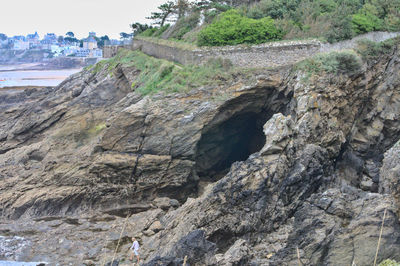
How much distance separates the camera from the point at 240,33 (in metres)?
22.6

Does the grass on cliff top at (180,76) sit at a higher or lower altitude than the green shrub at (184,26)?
lower

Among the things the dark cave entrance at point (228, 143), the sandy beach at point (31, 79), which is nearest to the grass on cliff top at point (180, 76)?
the dark cave entrance at point (228, 143)

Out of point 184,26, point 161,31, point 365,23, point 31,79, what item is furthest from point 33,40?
point 365,23

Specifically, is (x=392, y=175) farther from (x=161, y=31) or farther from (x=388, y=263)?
(x=161, y=31)

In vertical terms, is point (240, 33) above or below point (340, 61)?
A: above

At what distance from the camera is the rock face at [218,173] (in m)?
11.5

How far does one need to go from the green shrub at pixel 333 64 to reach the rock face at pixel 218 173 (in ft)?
1.32

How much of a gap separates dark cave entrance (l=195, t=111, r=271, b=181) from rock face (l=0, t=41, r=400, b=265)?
8 cm

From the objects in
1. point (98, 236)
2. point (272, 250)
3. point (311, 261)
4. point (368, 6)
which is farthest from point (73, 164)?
point (368, 6)

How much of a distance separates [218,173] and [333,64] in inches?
332

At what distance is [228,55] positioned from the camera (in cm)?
2198

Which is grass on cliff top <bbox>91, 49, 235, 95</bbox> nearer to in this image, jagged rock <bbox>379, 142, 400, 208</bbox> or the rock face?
the rock face

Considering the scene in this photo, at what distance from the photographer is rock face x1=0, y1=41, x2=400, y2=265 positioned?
1151cm

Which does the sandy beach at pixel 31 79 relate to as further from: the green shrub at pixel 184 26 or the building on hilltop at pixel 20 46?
the building on hilltop at pixel 20 46
